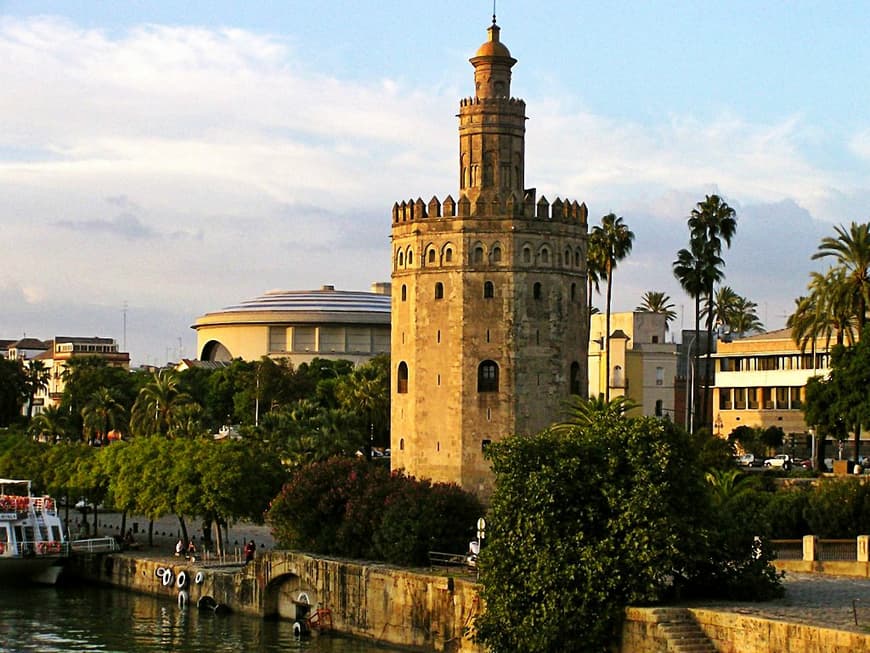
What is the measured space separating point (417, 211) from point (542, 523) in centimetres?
2586

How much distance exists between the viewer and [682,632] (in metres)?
29.7

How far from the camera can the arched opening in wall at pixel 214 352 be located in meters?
163

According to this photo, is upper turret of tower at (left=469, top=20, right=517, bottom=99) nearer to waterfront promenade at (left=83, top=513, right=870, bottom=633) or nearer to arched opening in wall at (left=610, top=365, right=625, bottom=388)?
waterfront promenade at (left=83, top=513, right=870, bottom=633)

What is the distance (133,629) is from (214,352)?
122 meters

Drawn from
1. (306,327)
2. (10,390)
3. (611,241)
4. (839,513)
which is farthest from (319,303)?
(839,513)

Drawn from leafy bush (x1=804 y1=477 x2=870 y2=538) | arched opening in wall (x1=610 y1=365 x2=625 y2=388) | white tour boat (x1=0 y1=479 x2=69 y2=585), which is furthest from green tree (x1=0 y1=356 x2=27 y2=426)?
leafy bush (x1=804 y1=477 x2=870 y2=538)

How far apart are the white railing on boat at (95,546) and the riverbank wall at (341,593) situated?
2.10m

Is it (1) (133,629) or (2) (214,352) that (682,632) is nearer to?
(1) (133,629)

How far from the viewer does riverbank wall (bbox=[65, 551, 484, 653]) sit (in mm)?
36844

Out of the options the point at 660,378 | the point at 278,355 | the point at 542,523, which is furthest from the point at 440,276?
the point at 278,355

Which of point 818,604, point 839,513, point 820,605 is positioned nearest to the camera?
point 820,605

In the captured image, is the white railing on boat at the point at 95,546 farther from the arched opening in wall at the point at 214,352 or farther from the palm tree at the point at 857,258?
the arched opening in wall at the point at 214,352

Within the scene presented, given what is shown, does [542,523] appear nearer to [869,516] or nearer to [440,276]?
[869,516]

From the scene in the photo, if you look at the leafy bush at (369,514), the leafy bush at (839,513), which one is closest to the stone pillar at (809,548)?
the leafy bush at (839,513)
